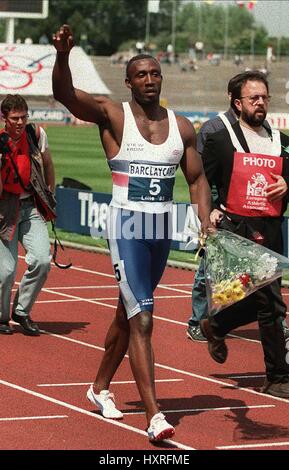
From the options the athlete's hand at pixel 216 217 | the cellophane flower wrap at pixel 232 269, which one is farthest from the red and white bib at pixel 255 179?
the cellophane flower wrap at pixel 232 269

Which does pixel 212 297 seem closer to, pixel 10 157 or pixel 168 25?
pixel 10 157

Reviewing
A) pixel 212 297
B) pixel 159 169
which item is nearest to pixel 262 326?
pixel 212 297

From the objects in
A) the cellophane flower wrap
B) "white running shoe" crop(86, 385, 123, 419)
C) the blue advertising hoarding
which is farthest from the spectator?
the blue advertising hoarding

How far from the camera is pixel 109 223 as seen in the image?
876 cm

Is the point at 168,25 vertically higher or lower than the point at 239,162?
lower

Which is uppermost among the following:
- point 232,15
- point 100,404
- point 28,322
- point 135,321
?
point 135,321

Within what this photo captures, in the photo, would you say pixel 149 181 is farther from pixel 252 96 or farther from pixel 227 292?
Answer: pixel 252 96

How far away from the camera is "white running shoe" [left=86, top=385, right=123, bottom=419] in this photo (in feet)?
29.1

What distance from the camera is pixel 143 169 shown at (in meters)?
8.60

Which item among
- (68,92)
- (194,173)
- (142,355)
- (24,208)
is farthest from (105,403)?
(24,208)

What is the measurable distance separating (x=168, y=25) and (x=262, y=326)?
143869mm

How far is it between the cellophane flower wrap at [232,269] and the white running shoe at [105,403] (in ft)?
2.87

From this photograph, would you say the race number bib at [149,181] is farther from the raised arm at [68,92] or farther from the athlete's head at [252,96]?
the athlete's head at [252,96]

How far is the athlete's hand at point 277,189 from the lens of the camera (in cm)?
992
